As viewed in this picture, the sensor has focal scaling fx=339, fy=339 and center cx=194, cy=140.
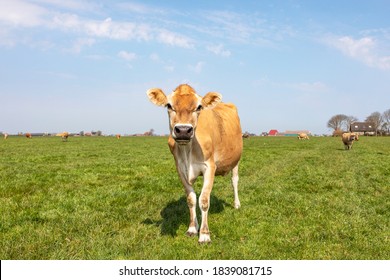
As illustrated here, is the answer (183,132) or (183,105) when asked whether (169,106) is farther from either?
(183,132)

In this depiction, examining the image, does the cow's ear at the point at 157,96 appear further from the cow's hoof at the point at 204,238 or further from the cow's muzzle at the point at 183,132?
the cow's hoof at the point at 204,238

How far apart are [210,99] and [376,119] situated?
15568cm

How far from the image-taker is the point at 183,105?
555cm

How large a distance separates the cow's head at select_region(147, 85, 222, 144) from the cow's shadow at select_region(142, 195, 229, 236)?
231 centimetres

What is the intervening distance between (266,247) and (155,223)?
8.19 feet

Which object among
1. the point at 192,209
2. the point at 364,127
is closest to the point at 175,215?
the point at 192,209

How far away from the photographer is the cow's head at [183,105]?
5.31m

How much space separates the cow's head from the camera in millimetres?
5309

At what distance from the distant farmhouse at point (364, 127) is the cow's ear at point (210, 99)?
471 ft

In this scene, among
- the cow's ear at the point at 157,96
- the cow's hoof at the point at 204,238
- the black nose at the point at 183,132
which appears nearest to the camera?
the black nose at the point at 183,132

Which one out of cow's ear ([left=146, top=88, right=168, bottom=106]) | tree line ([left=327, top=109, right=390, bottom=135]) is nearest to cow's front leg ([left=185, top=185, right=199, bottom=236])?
cow's ear ([left=146, top=88, right=168, bottom=106])

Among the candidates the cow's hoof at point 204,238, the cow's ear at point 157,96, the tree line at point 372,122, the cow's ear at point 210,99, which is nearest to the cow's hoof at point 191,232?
the cow's hoof at point 204,238

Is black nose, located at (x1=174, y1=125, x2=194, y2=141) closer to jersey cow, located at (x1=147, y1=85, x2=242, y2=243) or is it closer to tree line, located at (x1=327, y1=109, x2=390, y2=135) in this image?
jersey cow, located at (x1=147, y1=85, x2=242, y2=243)
